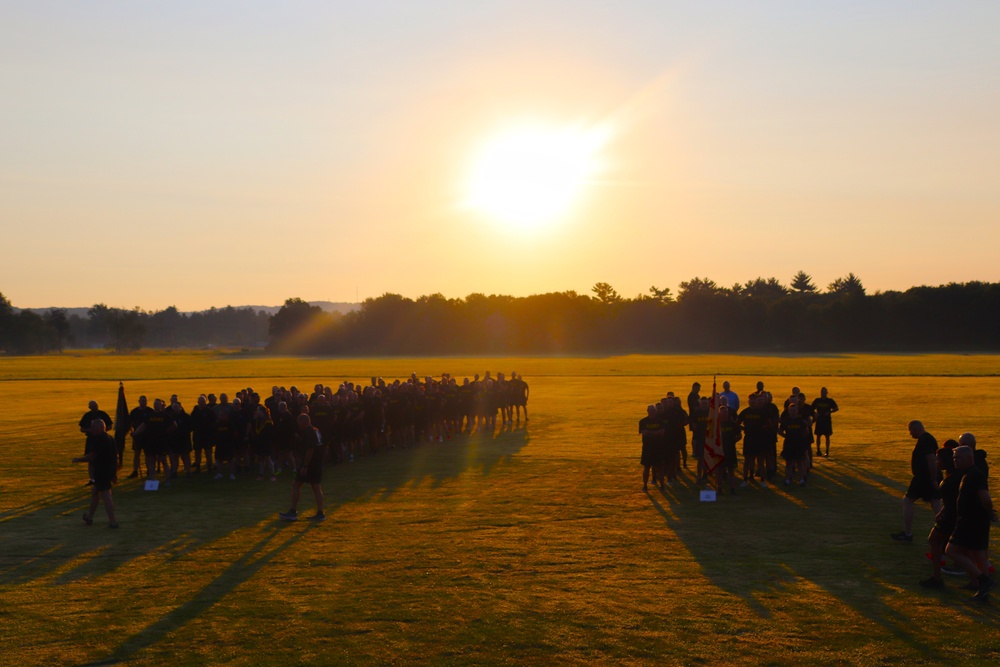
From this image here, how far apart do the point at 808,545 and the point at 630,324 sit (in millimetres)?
131275

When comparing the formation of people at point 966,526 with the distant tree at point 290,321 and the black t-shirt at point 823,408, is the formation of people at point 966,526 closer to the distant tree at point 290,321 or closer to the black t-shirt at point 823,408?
the black t-shirt at point 823,408

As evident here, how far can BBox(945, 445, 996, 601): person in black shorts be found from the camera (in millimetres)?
10594

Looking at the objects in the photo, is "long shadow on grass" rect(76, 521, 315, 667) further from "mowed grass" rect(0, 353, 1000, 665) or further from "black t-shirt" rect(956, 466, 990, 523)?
"black t-shirt" rect(956, 466, 990, 523)

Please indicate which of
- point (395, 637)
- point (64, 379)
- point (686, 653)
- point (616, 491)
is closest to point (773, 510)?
point (616, 491)

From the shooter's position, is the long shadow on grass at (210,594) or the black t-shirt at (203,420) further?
the black t-shirt at (203,420)

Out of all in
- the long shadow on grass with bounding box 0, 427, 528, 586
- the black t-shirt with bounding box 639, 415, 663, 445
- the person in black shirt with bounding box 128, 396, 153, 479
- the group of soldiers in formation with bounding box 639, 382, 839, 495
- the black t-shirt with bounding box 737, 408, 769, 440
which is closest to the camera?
the long shadow on grass with bounding box 0, 427, 528, 586

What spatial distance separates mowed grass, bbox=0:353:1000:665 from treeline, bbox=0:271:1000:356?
105 metres

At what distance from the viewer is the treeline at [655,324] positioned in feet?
389

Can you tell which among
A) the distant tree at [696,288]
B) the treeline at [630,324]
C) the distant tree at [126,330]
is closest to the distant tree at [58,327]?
the treeline at [630,324]

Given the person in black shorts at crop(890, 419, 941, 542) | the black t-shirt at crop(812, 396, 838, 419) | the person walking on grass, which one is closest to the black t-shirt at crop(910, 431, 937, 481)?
the person in black shorts at crop(890, 419, 941, 542)

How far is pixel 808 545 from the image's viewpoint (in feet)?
44.8

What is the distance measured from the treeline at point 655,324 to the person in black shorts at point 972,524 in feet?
387

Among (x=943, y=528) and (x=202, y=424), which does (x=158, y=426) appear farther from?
(x=943, y=528)

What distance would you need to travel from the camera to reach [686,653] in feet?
29.8
